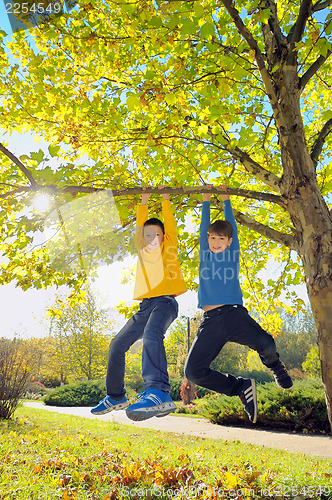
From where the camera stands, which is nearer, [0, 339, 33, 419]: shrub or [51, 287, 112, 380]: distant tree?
[0, 339, 33, 419]: shrub

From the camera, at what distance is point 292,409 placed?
39.8ft

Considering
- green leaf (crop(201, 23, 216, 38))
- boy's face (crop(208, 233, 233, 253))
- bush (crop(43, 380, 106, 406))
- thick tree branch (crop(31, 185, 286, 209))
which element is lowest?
bush (crop(43, 380, 106, 406))

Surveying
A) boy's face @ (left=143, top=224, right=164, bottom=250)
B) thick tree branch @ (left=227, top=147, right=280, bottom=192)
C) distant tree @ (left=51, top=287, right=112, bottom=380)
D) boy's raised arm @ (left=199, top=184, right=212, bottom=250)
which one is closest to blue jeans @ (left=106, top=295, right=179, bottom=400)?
boy's face @ (left=143, top=224, right=164, bottom=250)

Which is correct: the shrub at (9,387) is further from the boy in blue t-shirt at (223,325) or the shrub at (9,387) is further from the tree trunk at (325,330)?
the tree trunk at (325,330)

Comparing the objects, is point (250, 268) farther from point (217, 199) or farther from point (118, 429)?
point (118, 429)

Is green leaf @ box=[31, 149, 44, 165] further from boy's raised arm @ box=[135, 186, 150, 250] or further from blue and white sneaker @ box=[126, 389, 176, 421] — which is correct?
blue and white sneaker @ box=[126, 389, 176, 421]

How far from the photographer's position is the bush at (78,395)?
864 inches

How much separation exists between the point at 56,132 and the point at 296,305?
6943 mm

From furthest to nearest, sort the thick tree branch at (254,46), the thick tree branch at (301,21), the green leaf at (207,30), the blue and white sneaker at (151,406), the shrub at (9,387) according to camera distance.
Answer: the shrub at (9,387)
the thick tree branch at (301,21)
the thick tree branch at (254,46)
the green leaf at (207,30)
the blue and white sneaker at (151,406)

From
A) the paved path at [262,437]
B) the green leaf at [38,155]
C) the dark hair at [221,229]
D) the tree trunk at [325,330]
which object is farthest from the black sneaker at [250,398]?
the paved path at [262,437]

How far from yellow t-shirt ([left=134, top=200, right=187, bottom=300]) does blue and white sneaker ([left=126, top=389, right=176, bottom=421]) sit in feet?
3.06

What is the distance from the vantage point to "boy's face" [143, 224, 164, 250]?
3.73 m

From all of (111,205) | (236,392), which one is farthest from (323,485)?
(111,205)

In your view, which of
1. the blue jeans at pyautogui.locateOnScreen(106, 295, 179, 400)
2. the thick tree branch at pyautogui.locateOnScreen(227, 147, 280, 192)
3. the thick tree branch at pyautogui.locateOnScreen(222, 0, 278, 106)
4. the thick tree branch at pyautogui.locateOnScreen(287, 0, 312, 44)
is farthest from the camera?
the thick tree branch at pyautogui.locateOnScreen(227, 147, 280, 192)
